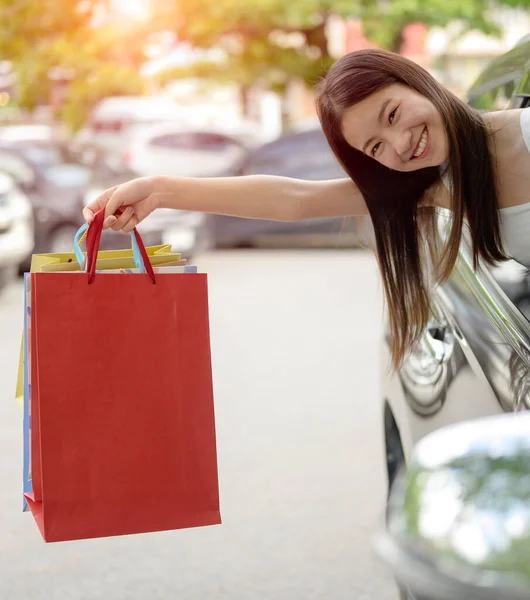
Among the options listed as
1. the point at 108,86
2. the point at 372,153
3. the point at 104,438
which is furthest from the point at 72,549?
the point at 108,86

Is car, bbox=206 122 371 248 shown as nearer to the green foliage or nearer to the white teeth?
the green foliage

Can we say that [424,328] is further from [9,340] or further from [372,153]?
[9,340]

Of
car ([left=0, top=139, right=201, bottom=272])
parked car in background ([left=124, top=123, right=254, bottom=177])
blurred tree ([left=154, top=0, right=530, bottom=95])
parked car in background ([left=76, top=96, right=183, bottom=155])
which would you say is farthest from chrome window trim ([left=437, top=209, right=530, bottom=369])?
parked car in background ([left=76, top=96, right=183, bottom=155])

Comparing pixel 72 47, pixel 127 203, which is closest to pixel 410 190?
pixel 127 203

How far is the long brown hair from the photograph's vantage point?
237cm

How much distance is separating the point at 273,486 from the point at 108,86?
23185 millimetres

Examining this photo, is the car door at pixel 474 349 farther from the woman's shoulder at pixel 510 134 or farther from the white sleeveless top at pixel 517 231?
the woman's shoulder at pixel 510 134

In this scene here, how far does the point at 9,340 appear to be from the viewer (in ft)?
24.3

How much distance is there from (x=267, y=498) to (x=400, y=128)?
1907mm

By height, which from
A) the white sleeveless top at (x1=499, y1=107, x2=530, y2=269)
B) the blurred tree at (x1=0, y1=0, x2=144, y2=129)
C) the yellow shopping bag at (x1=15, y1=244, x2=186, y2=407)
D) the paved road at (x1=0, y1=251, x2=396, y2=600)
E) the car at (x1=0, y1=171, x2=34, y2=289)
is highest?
the blurred tree at (x1=0, y1=0, x2=144, y2=129)

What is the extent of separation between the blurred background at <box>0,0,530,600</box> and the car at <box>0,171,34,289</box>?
0.02 m

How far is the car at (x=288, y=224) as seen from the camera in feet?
41.2

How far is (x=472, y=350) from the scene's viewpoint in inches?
83.4

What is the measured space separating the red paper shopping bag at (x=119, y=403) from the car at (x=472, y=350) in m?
0.52
